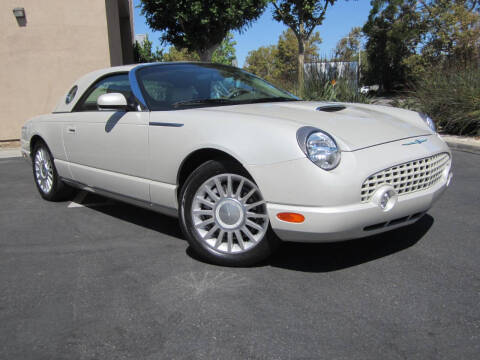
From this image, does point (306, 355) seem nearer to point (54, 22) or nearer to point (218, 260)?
point (218, 260)

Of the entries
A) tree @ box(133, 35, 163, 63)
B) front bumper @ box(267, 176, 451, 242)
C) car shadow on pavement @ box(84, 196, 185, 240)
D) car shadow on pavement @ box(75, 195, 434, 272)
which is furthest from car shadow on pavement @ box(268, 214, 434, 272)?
tree @ box(133, 35, 163, 63)

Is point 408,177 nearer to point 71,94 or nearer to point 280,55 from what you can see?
point 71,94

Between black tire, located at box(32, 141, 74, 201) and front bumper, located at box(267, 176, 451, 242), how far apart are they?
3103 mm

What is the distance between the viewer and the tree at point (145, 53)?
26.5m

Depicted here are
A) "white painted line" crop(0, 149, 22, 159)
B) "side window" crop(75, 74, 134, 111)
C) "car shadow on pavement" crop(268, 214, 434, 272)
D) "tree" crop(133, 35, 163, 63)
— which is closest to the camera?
"car shadow on pavement" crop(268, 214, 434, 272)

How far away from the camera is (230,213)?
10.7 ft

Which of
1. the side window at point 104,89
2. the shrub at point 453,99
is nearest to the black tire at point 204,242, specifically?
the side window at point 104,89

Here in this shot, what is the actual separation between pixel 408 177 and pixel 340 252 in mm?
795

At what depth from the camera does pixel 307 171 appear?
280cm

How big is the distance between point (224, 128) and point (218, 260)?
90 centimetres

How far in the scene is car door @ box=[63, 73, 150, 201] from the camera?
380 centimetres

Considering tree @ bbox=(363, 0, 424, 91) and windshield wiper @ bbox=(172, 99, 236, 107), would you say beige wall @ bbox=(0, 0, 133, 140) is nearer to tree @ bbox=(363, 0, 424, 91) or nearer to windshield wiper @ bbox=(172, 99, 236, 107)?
windshield wiper @ bbox=(172, 99, 236, 107)

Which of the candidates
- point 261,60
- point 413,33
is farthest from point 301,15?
point 261,60

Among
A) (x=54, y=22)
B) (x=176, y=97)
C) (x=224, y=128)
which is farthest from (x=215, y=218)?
(x=54, y=22)
